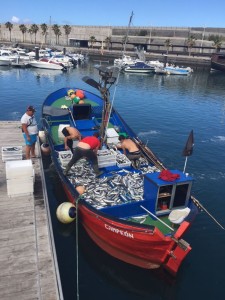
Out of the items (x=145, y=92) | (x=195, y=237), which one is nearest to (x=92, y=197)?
(x=195, y=237)

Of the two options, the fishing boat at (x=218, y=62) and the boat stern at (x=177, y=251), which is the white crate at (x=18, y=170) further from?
the fishing boat at (x=218, y=62)

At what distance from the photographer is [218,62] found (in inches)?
2970

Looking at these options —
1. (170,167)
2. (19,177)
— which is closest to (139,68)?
(170,167)

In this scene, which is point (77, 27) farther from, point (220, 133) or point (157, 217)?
point (157, 217)

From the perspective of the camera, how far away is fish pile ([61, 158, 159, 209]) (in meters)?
10.3

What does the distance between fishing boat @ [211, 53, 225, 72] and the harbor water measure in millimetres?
34777

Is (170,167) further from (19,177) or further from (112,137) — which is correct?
(19,177)

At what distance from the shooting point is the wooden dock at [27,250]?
21.6 ft

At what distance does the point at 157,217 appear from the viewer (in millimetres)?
9859

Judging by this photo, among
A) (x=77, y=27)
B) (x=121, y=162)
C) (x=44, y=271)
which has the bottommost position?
(x=44, y=271)

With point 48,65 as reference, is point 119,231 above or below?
below

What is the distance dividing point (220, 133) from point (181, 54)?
72.6 meters

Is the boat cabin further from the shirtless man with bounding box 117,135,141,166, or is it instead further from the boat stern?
the shirtless man with bounding box 117,135,141,166

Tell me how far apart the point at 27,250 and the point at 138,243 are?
3493 millimetres
